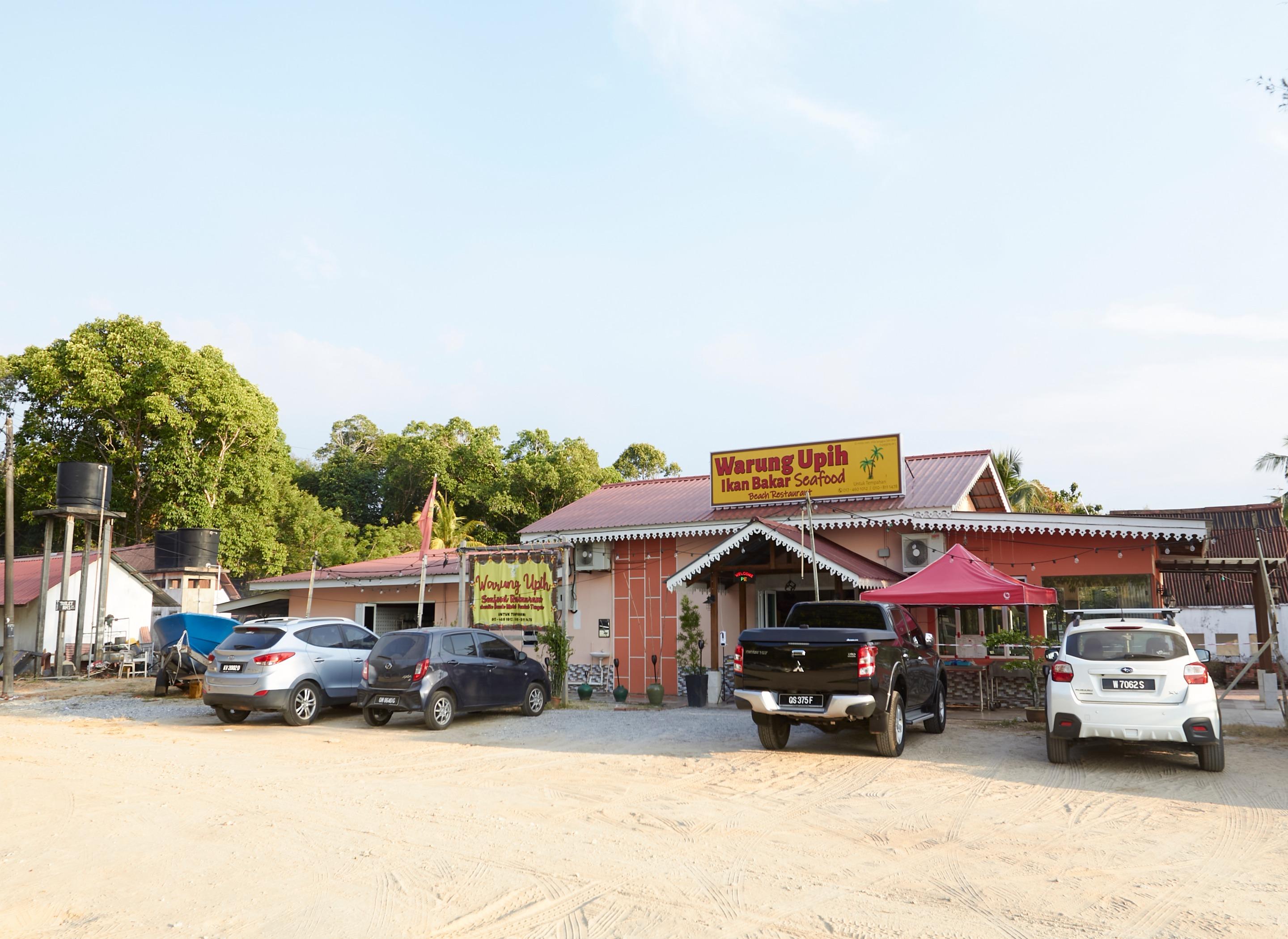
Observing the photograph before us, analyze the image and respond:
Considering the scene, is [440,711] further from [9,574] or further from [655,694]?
[9,574]

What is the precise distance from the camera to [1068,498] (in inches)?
1622

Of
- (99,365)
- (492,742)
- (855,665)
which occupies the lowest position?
(492,742)

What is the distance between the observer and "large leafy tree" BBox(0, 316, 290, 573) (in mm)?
32094

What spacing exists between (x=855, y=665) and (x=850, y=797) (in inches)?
85.7

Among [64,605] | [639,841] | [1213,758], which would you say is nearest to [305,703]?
[639,841]

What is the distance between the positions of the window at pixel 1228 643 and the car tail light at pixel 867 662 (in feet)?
52.5

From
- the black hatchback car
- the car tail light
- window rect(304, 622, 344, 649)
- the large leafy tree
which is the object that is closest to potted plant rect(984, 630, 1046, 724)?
the car tail light

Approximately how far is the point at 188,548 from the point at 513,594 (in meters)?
15.2

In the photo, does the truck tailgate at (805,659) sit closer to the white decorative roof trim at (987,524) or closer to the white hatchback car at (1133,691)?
the white hatchback car at (1133,691)

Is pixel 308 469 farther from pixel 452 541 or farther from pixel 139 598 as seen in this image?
pixel 139 598

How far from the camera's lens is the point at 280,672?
45.3 ft

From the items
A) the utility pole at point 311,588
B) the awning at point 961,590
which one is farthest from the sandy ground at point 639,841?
the utility pole at point 311,588

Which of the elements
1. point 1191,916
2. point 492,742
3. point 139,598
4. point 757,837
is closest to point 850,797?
point 757,837

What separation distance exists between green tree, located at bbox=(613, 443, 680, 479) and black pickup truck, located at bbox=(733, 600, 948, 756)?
4190cm
